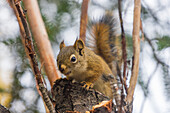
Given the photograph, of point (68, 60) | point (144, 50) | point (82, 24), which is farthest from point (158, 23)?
point (68, 60)

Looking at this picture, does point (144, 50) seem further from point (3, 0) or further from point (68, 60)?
point (3, 0)

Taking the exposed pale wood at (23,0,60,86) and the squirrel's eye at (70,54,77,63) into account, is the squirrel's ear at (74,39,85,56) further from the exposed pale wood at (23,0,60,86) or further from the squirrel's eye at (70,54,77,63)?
the exposed pale wood at (23,0,60,86)

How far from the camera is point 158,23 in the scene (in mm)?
1778

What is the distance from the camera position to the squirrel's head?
1118 millimetres

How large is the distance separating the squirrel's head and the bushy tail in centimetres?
44

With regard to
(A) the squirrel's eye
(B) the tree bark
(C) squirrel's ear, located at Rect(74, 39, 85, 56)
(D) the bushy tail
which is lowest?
(B) the tree bark

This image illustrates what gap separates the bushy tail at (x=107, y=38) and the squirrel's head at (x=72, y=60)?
44 cm

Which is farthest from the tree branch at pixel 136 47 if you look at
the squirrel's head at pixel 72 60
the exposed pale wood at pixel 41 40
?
Answer: the exposed pale wood at pixel 41 40

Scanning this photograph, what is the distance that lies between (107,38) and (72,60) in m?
0.61

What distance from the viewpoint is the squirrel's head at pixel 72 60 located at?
1.12m

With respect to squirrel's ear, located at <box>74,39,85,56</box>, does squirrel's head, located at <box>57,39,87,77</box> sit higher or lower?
lower

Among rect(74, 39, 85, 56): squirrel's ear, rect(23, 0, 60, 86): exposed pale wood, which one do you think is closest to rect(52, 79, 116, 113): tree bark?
rect(74, 39, 85, 56): squirrel's ear

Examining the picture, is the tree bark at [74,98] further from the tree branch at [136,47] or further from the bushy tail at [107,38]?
the bushy tail at [107,38]

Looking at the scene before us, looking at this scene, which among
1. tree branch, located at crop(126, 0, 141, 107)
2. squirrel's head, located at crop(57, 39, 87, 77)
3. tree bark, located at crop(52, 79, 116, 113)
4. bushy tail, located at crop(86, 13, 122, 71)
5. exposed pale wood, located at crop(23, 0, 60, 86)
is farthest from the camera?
bushy tail, located at crop(86, 13, 122, 71)
